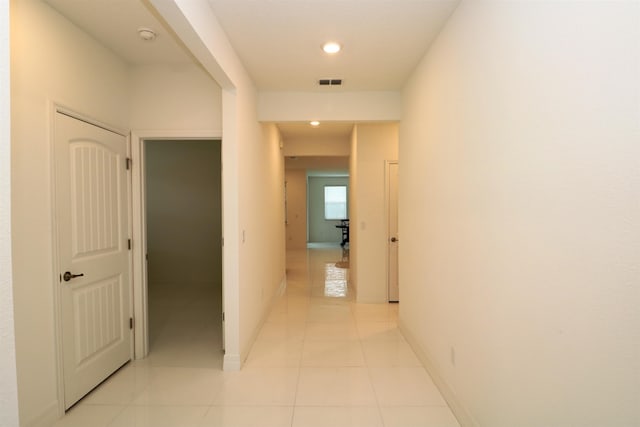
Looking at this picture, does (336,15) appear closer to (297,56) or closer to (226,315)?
(297,56)

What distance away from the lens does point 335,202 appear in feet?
42.5

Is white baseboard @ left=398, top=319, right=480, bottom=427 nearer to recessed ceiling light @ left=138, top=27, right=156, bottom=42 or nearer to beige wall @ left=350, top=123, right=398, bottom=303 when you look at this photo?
beige wall @ left=350, top=123, right=398, bottom=303

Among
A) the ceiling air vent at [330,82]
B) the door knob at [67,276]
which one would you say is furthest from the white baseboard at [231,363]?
the ceiling air vent at [330,82]

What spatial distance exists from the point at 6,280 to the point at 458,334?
2.18 metres

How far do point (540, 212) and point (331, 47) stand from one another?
2.03 m

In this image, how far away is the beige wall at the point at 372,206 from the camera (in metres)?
4.62

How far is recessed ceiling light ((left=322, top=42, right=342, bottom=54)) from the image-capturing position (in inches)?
102

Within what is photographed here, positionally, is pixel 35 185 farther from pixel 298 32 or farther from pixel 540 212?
pixel 540 212

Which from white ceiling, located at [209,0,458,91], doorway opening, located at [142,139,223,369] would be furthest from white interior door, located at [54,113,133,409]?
doorway opening, located at [142,139,223,369]

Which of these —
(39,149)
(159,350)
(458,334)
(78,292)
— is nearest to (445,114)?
(458,334)

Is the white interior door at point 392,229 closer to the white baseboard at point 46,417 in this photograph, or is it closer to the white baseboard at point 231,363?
the white baseboard at point 231,363

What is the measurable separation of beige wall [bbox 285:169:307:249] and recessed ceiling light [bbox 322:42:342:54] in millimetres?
8622

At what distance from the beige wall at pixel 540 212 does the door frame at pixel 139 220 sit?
6.58ft

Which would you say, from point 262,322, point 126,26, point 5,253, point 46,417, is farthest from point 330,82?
point 46,417
